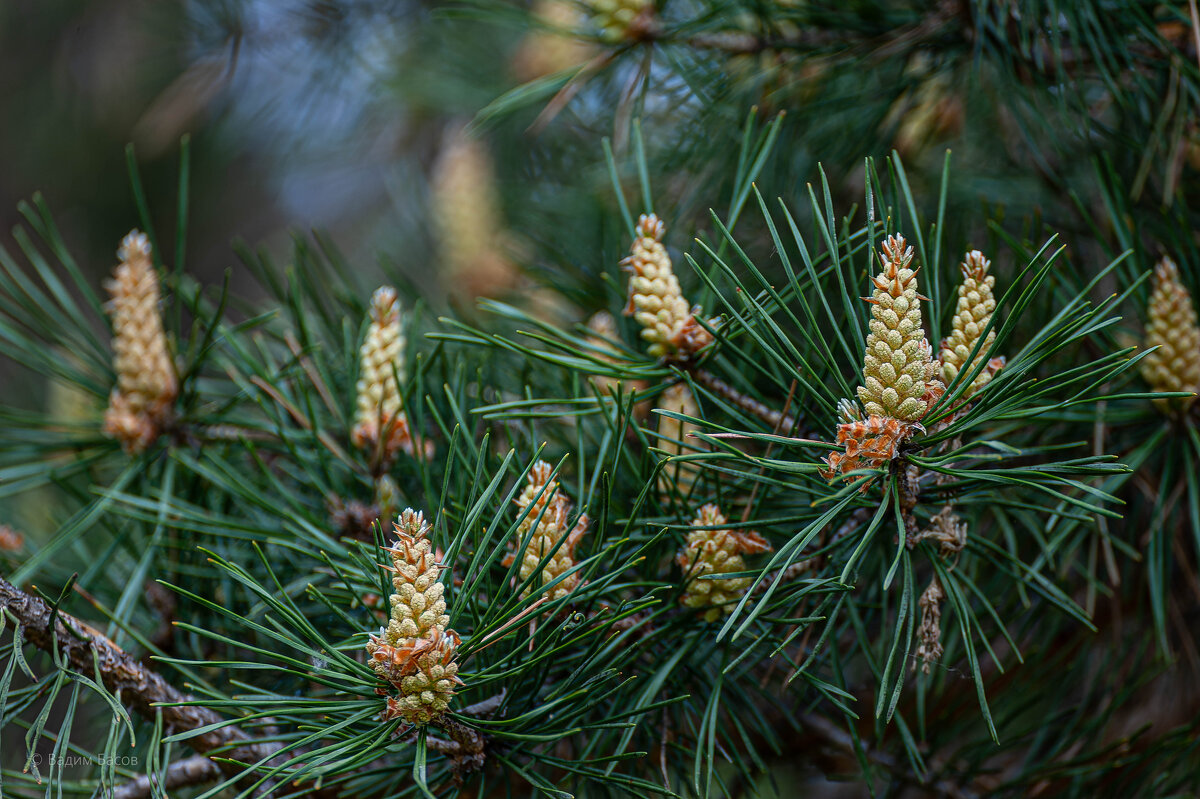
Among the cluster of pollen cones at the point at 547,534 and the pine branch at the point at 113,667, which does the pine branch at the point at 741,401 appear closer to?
the cluster of pollen cones at the point at 547,534

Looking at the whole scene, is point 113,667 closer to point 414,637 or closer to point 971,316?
point 414,637

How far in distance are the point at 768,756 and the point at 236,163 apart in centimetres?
157

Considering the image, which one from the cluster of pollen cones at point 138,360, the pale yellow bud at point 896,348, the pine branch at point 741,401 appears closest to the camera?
the pale yellow bud at point 896,348

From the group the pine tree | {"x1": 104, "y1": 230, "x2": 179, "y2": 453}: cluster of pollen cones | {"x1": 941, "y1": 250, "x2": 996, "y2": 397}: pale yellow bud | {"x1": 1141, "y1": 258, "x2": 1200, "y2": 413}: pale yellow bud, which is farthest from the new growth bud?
{"x1": 104, "y1": 230, "x2": 179, "y2": 453}: cluster of pollen cones

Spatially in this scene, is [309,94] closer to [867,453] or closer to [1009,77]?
[1009,77]

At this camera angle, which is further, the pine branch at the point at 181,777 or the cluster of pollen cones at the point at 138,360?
the cluster of pollen cones at the point at 138,360

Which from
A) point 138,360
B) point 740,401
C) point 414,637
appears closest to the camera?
point 414,637

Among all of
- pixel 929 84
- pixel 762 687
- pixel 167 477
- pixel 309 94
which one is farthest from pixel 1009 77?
pixel 309 94

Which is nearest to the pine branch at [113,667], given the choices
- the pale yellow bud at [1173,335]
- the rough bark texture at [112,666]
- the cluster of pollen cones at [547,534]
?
the rough bark texture at [112,666]

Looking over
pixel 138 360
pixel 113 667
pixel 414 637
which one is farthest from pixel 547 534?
pixel 138 360

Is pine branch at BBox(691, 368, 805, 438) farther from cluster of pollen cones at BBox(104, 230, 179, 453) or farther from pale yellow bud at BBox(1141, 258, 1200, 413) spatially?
cluster of pollen cones at BBox(104, 230, 179, 453)

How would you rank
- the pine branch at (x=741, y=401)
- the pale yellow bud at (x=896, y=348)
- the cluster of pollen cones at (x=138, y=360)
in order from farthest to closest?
1. the cluster of pollen cones at (x=138, y=360)
2. the pine branch at (x=741, y=401)
3. the pale yellow bud at (x=896, y=348)

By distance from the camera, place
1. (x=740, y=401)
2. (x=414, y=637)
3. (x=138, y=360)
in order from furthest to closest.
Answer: (x=138, y=360) → (x=740, y=401) → (x=414, y=637)

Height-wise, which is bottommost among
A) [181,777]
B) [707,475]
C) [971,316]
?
[181,777]
